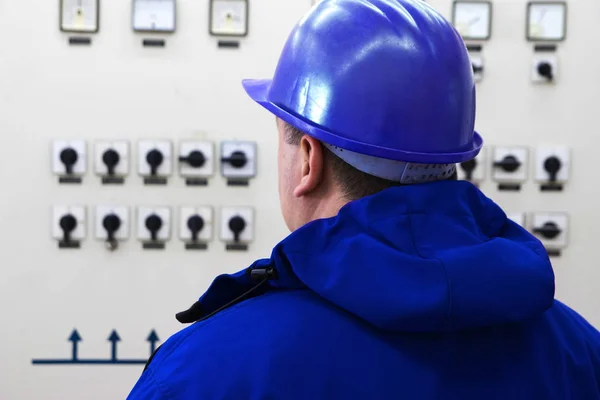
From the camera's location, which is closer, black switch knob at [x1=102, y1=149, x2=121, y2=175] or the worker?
the worker

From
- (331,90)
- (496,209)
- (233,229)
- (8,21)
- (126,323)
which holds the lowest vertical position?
(126,323)

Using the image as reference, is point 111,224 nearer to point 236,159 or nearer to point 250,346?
point 236,159

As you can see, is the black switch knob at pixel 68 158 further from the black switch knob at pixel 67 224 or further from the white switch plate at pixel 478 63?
the white switch plate at pixel 478 63

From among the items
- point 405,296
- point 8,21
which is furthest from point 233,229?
point 405,296

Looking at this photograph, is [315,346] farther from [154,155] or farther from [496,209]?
[154,155]

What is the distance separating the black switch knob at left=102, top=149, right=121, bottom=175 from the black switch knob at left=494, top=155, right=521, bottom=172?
1.36 meters

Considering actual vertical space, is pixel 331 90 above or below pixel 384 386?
above

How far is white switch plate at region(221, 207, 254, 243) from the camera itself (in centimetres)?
284

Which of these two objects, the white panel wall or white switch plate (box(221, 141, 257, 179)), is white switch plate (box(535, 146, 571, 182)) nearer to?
the white panel wall

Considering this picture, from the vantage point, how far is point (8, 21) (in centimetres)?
282

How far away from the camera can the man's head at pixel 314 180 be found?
37.6 inches

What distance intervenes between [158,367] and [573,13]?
8.17 feet

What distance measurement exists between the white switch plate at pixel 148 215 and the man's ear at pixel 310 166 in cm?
190

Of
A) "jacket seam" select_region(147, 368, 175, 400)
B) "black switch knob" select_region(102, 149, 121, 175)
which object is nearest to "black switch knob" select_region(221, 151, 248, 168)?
"black switch knob" select_region(102, 149, 121, 175)
